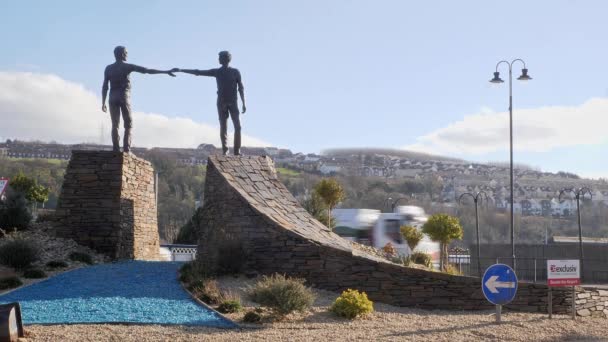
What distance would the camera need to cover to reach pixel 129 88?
2297cm

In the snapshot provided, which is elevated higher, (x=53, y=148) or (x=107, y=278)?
(x=53, y=148)

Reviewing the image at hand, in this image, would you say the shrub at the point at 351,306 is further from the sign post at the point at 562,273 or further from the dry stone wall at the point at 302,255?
the sign post at the point at 562,273

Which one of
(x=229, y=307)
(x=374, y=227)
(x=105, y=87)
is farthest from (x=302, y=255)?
(x=374, y=227)

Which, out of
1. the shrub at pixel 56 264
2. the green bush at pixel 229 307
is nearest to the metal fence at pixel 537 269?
the shrub at pixel 56 264

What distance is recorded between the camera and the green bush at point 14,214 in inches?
891

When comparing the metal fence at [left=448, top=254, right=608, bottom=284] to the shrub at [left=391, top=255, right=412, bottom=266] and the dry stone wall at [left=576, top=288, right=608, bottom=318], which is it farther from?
the dry stone wall at [left=576, top=288, right=608, bottom=318]

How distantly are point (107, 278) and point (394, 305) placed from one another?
20.0 feet

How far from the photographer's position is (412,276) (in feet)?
57.8

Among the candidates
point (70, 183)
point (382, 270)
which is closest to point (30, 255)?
point (70, 183)

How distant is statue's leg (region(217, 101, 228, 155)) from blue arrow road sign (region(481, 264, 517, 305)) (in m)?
9.79

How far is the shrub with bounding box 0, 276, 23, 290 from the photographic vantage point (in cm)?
1711

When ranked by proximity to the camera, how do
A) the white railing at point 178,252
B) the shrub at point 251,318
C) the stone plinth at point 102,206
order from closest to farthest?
the shrub at point 251,318
the stone plinth at point 102,206
the white railing at point 178,252

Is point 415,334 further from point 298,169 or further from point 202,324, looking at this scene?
point 298,169

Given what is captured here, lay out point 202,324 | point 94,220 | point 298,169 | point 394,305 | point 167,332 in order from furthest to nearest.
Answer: point 298,169 < point 94,220 < point 394,305 < point 202,324 < point 167,332
